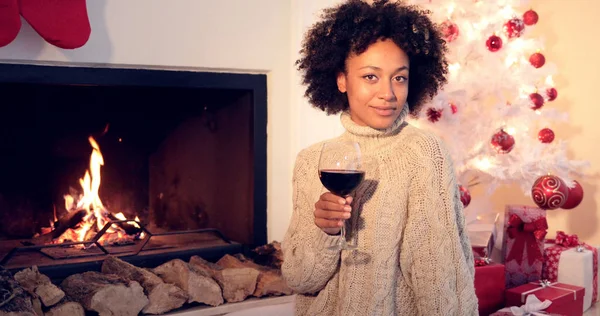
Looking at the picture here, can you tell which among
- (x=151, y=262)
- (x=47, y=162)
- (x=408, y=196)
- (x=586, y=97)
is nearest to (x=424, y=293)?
(x=408, y=196)

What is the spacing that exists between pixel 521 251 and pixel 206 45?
1.59m

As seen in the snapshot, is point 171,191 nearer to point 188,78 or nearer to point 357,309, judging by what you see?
point 188,78

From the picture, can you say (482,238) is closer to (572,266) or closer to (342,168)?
(572,266)

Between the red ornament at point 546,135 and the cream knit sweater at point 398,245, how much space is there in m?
2.05

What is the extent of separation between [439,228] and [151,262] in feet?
4.80

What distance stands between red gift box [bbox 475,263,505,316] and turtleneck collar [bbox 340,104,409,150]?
1119 millimetres

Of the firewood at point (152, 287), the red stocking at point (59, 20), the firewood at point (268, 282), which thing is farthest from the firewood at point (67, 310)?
the red stocking at point (59, 20)

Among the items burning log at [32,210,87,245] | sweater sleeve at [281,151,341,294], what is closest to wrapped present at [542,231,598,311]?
sweater sleeve at [281,151,341,294]

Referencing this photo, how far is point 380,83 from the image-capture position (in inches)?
57.8

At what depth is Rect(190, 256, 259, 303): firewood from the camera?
2459 mm

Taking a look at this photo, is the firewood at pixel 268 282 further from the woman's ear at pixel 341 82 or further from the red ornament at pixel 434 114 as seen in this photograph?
the woman's ear at pixel 341 82

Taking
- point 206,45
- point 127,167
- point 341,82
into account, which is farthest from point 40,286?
point 341,82

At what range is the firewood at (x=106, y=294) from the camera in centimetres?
220

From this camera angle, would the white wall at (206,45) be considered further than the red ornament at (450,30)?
No
